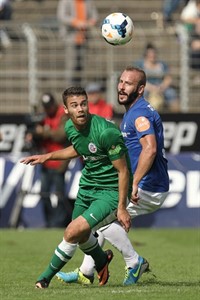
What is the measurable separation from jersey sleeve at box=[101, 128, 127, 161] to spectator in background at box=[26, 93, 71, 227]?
8544 mm

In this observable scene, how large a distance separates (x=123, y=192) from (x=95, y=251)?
85 cm

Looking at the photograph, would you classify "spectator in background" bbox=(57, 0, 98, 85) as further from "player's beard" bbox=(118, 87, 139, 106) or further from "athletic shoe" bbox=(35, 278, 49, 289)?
"athletic shoe" bbox=(35, 278, 49, 289)

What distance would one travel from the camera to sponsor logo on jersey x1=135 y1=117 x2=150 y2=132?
10656 millimetres

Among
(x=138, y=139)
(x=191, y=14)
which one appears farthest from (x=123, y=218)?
(x=191, y=14)

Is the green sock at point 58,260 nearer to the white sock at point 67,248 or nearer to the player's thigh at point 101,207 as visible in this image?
the white sock at point 67,248

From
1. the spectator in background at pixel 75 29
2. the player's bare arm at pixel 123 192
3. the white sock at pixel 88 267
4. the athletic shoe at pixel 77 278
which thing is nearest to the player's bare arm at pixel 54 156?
the player's bare arm at pixel 123 192

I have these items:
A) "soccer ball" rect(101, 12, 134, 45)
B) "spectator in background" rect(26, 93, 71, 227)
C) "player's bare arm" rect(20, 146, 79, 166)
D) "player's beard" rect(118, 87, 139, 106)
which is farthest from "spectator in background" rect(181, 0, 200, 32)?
"player's bare arm" rect(20, 146, 79, 166)

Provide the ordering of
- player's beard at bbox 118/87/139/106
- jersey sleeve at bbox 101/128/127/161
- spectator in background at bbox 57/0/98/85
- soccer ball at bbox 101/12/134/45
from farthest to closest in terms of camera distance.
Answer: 1. spectator in background at bbox 57/0/98/85
2. soccer ball at bbox 101/12/134/45
3. player's beard at bbox 118/87/139/106
4. jersey sleeve at bbox 101/128/127/161

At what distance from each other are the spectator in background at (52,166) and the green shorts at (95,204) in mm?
8095

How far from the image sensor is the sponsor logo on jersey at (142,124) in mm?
10656

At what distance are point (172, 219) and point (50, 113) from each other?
113 inches

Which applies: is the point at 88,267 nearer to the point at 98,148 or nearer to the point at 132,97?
the point at 98,148

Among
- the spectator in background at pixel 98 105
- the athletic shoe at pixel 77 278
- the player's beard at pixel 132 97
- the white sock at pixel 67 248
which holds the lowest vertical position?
the athletic shoe at pixel 77 278

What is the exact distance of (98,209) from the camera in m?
9.99
